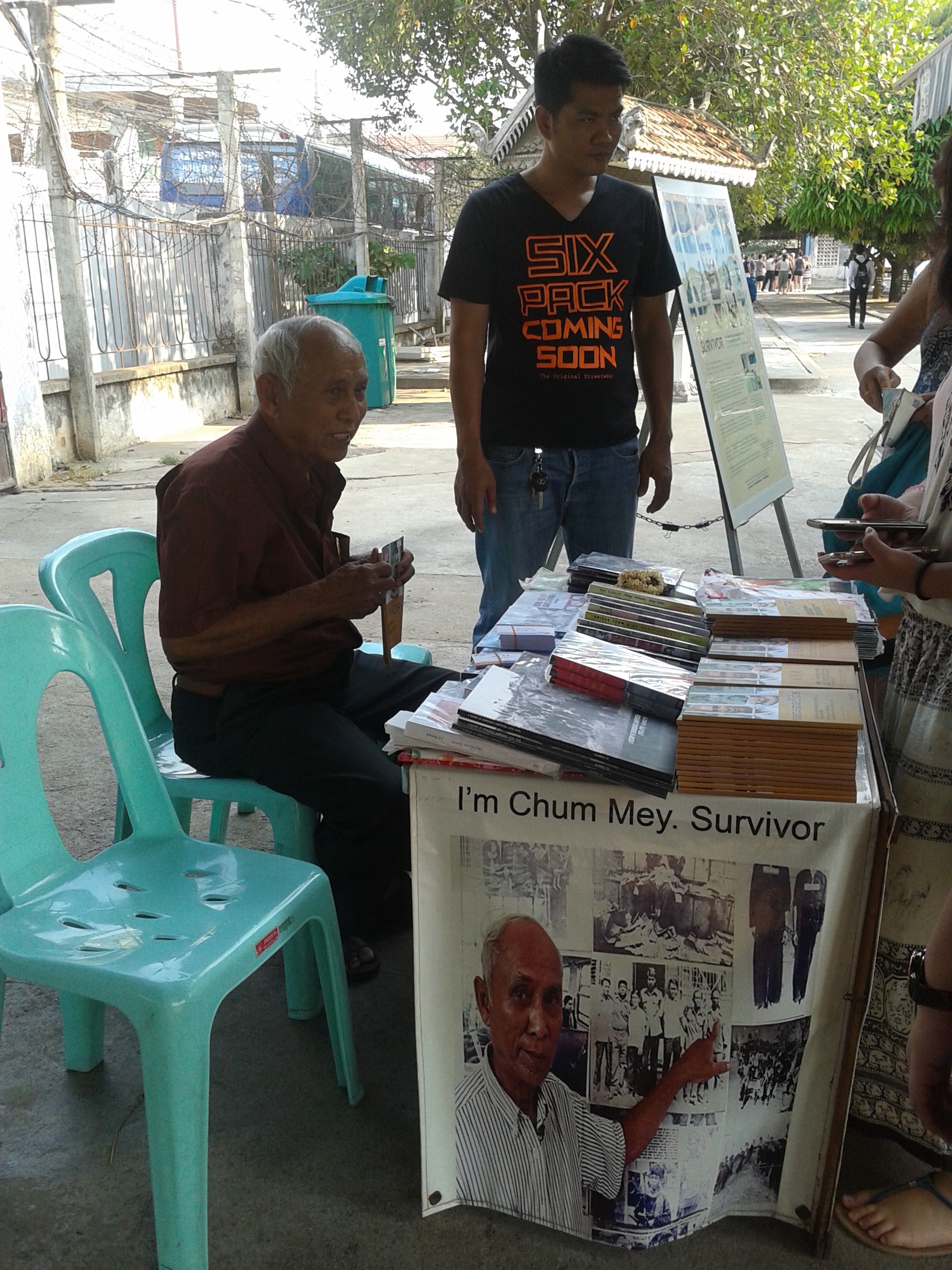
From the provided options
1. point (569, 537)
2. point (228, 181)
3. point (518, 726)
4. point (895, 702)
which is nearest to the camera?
point (518, 726)

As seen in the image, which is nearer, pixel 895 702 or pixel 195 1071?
pixel 195 1071

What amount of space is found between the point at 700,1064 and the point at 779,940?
0.23 m

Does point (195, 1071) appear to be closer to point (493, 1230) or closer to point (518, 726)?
point (493, 1230)

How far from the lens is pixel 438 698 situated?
5.41 feet

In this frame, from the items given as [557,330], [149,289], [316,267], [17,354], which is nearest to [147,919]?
[557,330]

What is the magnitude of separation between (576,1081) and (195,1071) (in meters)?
0.57

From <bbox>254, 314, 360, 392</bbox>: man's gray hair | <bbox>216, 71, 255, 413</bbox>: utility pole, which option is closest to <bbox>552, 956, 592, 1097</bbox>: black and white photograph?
<bbox>254, 314, 360, 392</bbox>: man's gray hair

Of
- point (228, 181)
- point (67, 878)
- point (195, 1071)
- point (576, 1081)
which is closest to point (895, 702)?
point (576, 1081)

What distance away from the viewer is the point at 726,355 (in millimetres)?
4406

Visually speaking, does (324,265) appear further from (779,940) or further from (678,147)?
(779,940)

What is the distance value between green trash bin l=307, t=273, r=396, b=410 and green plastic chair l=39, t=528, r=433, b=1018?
26.3 feet

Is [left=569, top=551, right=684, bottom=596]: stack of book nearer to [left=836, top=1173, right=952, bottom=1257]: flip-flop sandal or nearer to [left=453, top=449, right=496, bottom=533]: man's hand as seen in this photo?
[left=453, top=449, right=496, bottom=533]: man's hand

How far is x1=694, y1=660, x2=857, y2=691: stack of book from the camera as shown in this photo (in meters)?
1.59

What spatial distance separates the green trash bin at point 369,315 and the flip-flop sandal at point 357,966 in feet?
27.4
